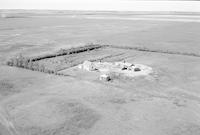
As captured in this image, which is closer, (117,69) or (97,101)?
(97,101)

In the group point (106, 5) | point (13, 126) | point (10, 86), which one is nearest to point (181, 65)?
point (10, 86)

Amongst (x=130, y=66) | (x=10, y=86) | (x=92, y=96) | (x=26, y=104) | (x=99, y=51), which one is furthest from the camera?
(x=99, y=51)

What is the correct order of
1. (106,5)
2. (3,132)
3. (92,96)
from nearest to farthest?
(3,132) → (92,96) → (106,5)

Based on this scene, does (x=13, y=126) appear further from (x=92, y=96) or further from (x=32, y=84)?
(x=32, y=84)

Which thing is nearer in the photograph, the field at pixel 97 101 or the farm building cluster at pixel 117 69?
the field at pixel 97 101

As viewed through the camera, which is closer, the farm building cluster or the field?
the field

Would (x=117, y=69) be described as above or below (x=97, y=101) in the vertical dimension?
above

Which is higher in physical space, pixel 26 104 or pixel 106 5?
pixel 106 5

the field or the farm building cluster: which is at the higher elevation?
the farm building cluster

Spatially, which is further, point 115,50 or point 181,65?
point 115,50

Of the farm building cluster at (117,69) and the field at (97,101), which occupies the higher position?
the farm building cluster at (117,69)
